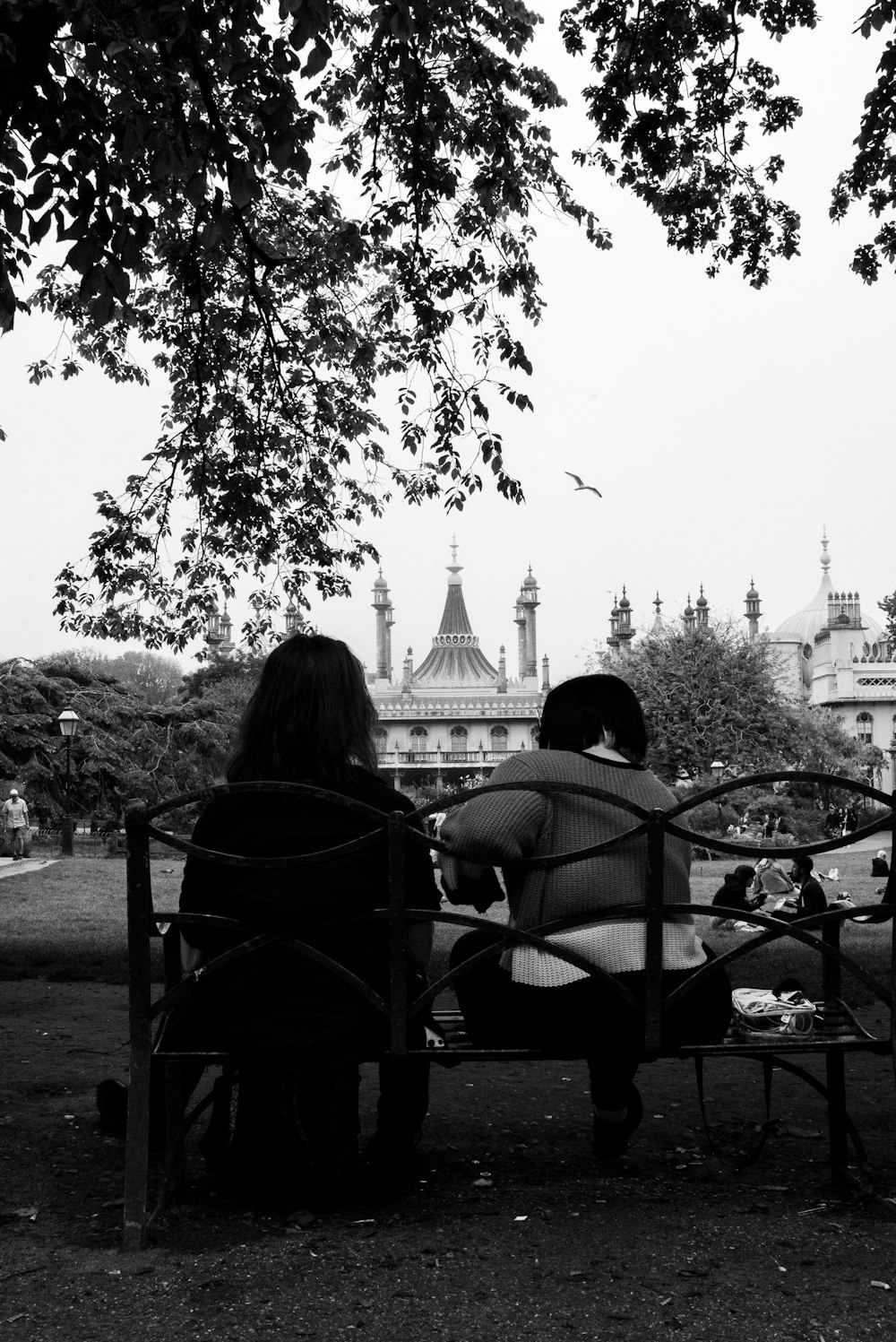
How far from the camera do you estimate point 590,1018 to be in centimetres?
312

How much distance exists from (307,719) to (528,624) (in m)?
86.6

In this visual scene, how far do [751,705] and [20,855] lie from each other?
26198mm

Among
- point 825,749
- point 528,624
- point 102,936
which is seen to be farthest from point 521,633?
point 102,936

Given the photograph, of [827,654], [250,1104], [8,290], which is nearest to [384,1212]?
[250,1104]

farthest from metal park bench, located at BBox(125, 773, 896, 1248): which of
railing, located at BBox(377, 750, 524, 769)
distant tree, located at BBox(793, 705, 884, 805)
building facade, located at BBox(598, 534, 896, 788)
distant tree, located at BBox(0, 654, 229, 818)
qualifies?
railing, located at BBox(377, 750, 524, 769)

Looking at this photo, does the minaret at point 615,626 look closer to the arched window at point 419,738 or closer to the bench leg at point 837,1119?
the arched window at point 419,738

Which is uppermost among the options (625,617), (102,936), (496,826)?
(625,617)

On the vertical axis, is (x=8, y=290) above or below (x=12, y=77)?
below

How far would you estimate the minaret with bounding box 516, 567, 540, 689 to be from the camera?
8912 cm

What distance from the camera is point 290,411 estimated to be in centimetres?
1021

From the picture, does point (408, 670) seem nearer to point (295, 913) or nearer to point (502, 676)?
point (502, 676)

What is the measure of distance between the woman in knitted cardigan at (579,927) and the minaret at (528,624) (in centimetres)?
Answer: 8493

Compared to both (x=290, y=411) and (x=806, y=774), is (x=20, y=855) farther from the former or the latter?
(x=806, y=774)

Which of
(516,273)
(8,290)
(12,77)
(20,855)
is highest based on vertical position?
(516,273)
